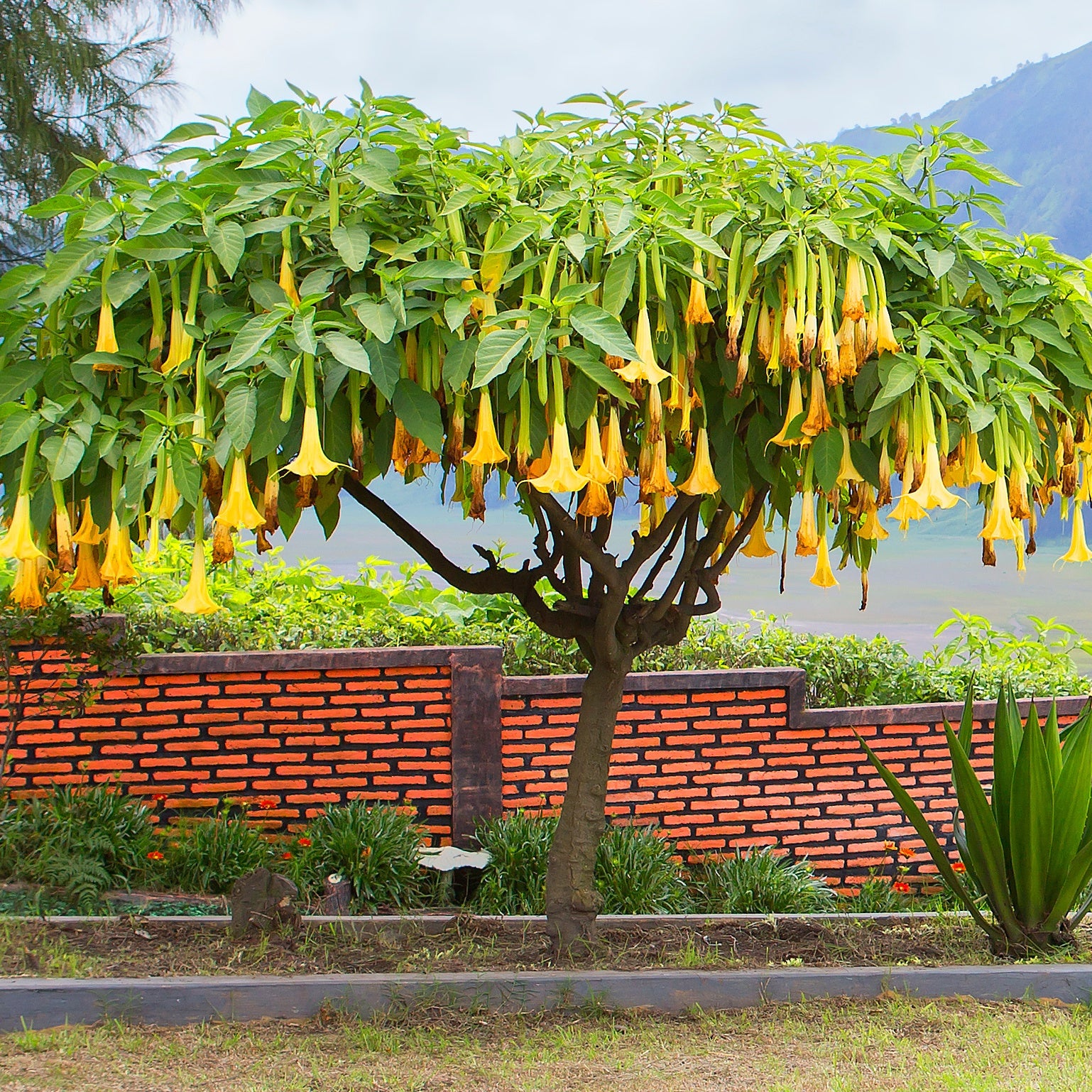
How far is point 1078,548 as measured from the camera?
124 inches

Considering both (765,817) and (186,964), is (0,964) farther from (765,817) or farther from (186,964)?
(765,817)

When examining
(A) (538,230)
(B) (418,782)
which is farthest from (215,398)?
(B) (418,782)

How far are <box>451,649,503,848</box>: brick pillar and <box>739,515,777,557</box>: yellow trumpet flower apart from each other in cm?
166

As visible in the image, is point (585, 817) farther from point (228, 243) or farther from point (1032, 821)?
point (228, 243)

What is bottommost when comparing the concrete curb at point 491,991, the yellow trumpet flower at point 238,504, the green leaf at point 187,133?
the concrete curb at point 491,991

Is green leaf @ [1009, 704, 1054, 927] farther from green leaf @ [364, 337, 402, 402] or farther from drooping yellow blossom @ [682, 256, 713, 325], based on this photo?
green leaf @ [364, 337, 402, 402]

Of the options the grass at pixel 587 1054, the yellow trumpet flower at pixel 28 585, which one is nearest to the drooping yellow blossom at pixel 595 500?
the yellow trumpet flower at pixel 28 585

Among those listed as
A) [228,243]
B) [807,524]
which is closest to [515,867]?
[807,524]

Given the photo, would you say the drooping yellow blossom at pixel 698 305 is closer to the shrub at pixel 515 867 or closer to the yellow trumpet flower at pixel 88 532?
the yellow trumpet flower at pixel 88 532

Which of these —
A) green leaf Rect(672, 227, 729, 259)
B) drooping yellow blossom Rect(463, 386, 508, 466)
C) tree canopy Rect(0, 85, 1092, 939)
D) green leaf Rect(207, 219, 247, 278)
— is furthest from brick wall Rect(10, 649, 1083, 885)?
green leaf Rect(672, 227, 729, 259)

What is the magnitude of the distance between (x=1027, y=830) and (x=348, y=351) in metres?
2.85

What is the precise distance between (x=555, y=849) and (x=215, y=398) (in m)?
1.95

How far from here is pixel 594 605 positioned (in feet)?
11.9

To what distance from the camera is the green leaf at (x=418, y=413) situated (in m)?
2.41
